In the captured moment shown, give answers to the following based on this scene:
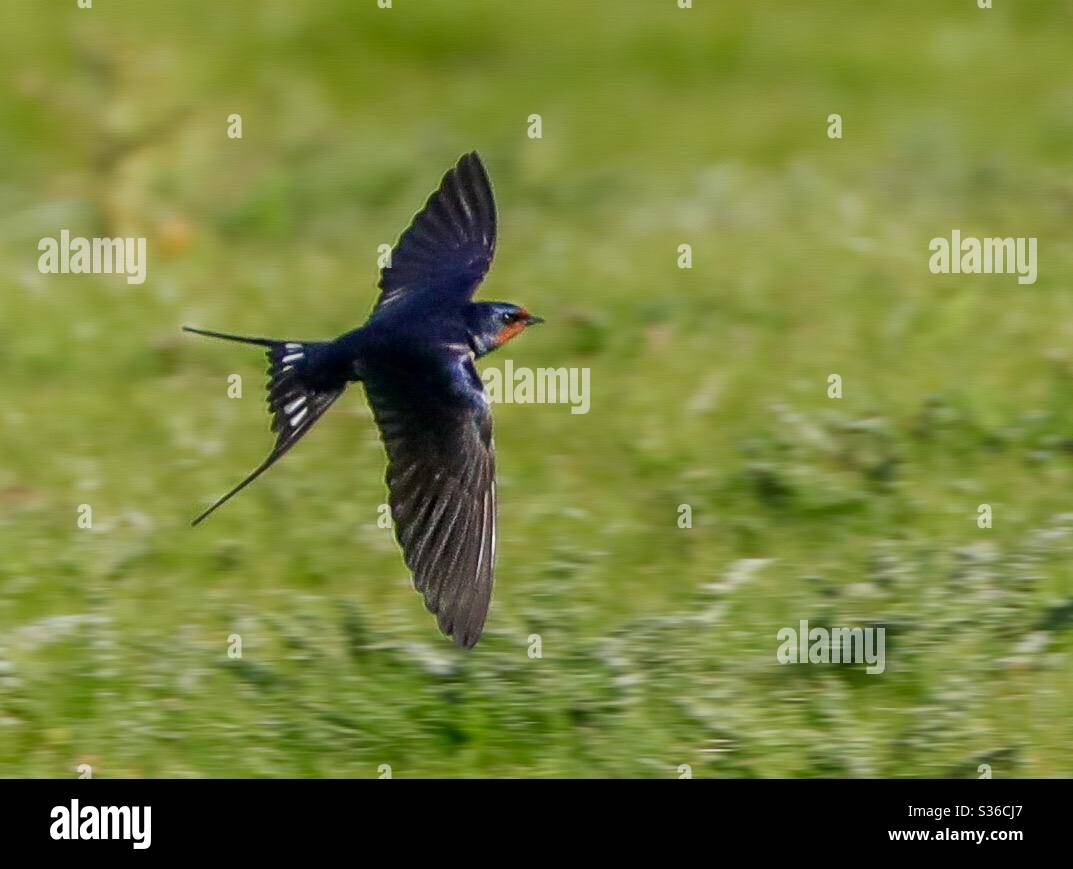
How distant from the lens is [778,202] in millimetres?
11023

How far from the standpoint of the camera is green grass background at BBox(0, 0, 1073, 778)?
5.73 metres

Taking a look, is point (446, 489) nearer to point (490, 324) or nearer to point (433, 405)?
→ point (433, 405)

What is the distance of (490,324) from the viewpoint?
237 inches

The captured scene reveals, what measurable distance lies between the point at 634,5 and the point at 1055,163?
4.42 metres

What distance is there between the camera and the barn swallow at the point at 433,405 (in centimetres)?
547

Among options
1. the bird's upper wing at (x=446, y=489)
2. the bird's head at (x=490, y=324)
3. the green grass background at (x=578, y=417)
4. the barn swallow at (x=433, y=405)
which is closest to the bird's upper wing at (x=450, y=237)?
the barn swallow at (x=433, y=405)

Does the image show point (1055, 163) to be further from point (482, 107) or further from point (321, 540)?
point (321, 540)

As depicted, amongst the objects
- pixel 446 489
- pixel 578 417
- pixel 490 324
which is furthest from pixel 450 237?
pixel 578 417

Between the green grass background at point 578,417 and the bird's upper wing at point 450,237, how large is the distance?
0.97m

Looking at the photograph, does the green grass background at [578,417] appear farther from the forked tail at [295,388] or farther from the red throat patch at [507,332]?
the red throat patch at [507,332]

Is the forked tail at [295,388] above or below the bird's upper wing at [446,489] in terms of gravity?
above

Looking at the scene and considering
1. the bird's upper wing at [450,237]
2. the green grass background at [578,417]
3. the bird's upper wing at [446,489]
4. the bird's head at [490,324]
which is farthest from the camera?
the bird's upper wing at [450,237]

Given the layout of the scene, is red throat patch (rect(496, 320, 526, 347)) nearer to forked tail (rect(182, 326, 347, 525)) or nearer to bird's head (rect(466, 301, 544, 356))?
bird's head (rect(466, 301, 544, 356))
